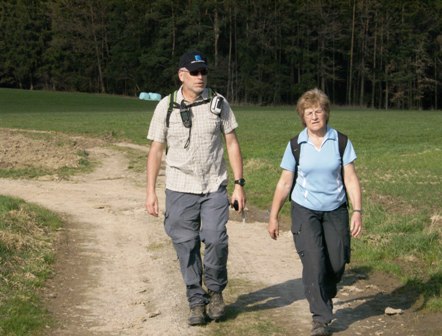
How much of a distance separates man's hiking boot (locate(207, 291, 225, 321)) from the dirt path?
0.35 feet

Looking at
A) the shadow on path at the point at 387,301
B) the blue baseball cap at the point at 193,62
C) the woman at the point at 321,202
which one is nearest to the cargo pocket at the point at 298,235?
the woman at the point at 321,202

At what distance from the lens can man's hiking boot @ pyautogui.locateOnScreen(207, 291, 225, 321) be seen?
602 cm

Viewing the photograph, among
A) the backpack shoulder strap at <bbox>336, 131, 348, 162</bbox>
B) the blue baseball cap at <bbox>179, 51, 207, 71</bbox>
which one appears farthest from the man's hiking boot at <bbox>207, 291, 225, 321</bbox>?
the blue baseball cap at <bbox>179, 51, 207, 71</bbox>

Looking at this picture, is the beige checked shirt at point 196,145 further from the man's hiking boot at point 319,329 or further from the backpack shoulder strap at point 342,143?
the man's hiking boot at point 319,329

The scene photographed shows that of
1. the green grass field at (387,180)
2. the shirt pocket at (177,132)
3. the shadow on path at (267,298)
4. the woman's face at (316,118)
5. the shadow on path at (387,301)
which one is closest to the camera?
the woman's face at (316,118)

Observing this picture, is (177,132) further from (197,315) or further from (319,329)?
(319,329)

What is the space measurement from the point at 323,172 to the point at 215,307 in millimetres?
1412

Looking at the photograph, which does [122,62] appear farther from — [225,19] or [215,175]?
[215,175]

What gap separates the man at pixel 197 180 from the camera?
599cm

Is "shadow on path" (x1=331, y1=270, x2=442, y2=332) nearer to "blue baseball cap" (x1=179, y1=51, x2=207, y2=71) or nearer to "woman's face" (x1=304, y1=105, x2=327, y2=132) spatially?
"woman's face" (x1=304, y1=105, x2=327, y2=132)

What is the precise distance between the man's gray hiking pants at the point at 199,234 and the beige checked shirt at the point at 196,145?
0.09 meters

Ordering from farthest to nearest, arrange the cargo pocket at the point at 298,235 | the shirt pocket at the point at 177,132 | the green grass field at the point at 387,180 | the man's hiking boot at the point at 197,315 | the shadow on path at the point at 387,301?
1. the green grass field at the point at 387,180
2. the shadow on path at the point at 387,301
3. the shirt pocket at the point at 177,132
4. the man's hiking boot at the point at 197,315
5. the cargo pocket at the point at 298,235

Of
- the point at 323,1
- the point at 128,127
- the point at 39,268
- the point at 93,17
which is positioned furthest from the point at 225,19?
the point at 39,268

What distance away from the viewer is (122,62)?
83625 mm
